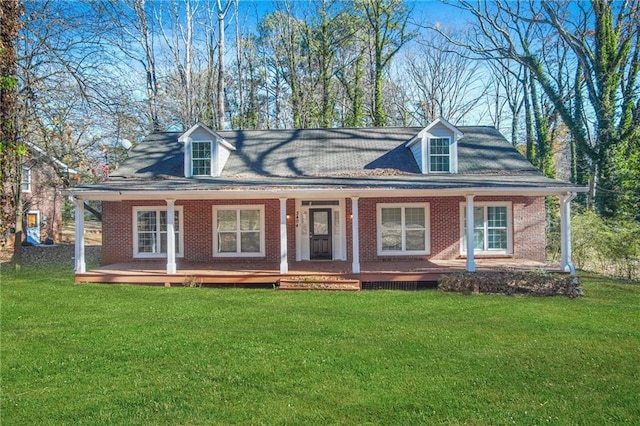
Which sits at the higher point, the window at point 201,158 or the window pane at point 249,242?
the window at point 201,158

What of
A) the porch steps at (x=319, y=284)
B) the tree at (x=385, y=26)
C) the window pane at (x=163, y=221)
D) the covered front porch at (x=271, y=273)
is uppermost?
Result: the tree at (x=385, y=26)

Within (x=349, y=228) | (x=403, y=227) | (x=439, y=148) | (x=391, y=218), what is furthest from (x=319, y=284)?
(x=439, y=148)

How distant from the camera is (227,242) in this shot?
1443cm

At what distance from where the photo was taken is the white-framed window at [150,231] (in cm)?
1452

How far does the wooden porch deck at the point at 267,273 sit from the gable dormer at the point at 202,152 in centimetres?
355

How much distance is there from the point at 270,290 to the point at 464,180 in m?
6.58

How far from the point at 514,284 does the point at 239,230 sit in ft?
27.9

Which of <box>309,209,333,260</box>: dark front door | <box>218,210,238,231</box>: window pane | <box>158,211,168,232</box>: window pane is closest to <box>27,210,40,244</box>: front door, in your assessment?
<box>158,211,168,232</box>: window pane

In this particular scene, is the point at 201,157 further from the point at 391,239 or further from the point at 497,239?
the point at 497,239

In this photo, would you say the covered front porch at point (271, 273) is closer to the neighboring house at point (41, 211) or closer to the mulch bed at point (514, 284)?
the mulch bed at point (514, 284)

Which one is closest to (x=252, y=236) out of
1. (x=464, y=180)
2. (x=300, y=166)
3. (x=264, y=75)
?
(x=300, y=166)

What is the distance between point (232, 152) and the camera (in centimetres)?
1631

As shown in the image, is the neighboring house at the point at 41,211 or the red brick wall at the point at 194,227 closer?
the red brick wall at the point at 194,227

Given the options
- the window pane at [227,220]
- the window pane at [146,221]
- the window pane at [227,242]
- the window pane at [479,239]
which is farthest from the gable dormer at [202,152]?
the window pane at [479,239]
